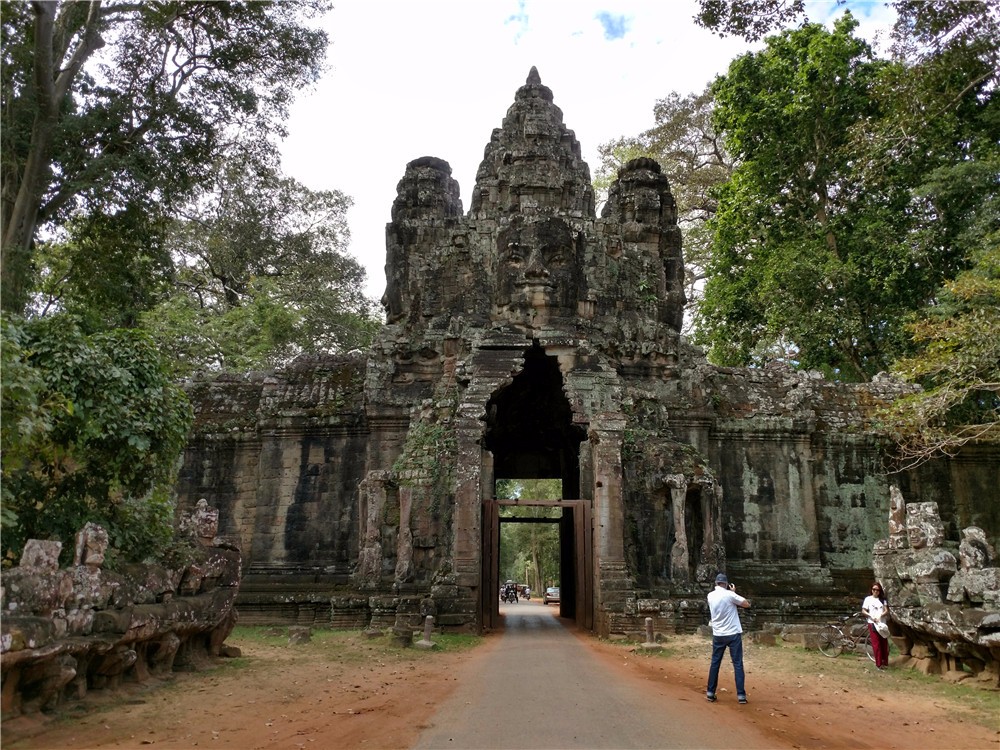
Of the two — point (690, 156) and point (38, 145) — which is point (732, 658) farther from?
point (690, 156)

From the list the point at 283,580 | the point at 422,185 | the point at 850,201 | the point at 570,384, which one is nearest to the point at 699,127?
the point at 850,201

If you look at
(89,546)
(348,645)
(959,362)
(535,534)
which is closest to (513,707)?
(89,546)

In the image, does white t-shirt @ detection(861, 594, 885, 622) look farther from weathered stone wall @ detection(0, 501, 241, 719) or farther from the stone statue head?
the stone statue head

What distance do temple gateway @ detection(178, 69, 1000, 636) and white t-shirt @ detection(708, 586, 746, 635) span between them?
5.49 meters

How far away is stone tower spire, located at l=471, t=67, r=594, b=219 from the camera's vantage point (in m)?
16.6

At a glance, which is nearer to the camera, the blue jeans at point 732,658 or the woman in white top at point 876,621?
the blue jeans at point 732,658

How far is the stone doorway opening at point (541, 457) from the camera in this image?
13703 mm

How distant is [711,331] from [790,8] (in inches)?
598

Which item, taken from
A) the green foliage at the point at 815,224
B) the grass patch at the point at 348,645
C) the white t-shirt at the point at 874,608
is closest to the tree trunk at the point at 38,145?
the grass patch at the point at 348,645

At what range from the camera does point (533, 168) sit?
16828 millimetres

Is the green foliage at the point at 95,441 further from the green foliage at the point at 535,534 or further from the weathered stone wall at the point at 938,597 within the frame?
the green foliage at the point at 535,534

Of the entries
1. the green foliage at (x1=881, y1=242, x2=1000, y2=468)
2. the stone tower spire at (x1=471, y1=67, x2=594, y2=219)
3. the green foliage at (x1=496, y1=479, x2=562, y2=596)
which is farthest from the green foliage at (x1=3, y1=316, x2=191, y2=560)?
the green foliage at (x1=496, y1=479, x2=562, y2=596)

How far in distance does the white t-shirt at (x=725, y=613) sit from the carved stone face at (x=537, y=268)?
8.71 meters

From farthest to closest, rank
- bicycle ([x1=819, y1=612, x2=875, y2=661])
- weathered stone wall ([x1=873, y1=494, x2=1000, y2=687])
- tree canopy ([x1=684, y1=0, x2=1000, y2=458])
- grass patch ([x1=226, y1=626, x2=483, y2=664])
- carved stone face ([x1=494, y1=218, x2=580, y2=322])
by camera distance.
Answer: tree canopy ([x1=684, y1=0, x2=1000, y2=458]), carved stone face ([x1=494, y1=218, x2=580, y2=322]), bicycle ([x1=819, y1=612, x2=875, y2=661]), grass patch ([x1=226, y1=626, x2=483, y2=664]), weathered stone wall ([x1=873, y1=494, x2=1000, y2=687])
